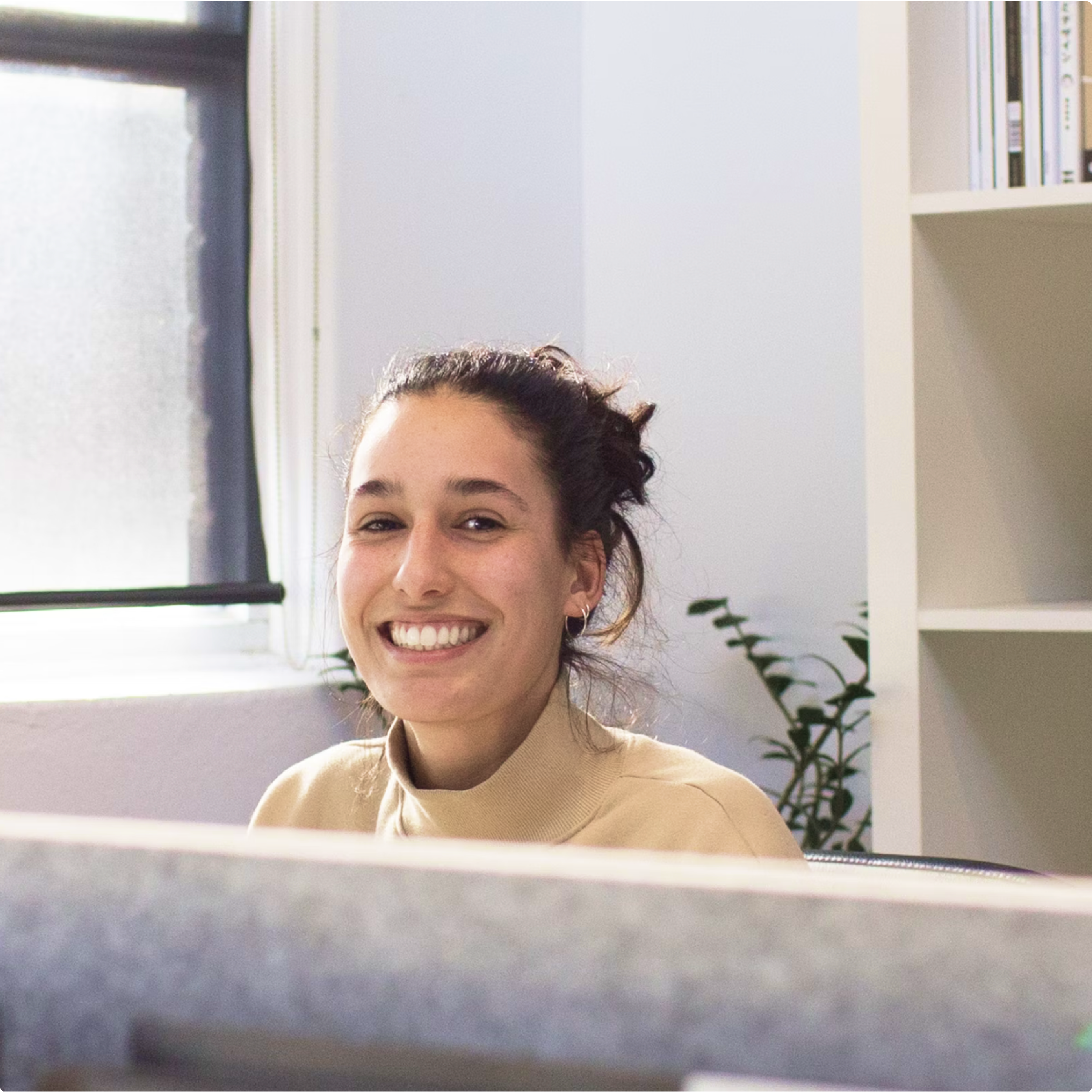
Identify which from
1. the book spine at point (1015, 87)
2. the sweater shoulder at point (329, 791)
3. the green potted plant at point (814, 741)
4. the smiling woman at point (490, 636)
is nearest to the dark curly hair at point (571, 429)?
the smiling woman at point (490, 636)

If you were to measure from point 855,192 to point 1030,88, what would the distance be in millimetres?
1372

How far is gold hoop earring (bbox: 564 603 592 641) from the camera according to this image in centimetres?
145

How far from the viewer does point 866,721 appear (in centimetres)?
276

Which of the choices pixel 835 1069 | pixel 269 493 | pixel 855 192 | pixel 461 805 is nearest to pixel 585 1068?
pixel 835 1069

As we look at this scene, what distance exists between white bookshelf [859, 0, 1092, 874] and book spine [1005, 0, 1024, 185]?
5 centimetres

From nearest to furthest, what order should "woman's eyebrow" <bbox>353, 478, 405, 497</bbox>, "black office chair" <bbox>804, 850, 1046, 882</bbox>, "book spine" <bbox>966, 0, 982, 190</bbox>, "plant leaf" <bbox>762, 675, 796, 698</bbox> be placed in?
"black office chair" <bbox>804, 850, 1046, 882</bbox>, "woman's eyebrow" <bbox>353, 478, 405, 497</bbox>, "book spine" <bbox>966, 0, 982, 190</bbox>, "plant leaf" <bbox>762, 675, 796, 698</bbox>

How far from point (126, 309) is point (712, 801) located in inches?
68.1

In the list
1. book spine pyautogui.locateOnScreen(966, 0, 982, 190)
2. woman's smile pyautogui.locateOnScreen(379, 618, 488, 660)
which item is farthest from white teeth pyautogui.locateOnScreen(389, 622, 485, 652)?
book spine pyautogui.locateOnScreen(966, 0, 982, 190)

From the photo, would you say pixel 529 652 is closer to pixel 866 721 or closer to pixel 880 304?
pixel 880 304

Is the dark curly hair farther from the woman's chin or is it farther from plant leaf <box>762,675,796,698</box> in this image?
plant leaf <box>762,675,796,698</box>

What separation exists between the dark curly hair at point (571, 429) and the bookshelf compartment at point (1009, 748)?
32 centimetres

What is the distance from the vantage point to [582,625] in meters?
1.48

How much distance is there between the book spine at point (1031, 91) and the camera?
1527mm

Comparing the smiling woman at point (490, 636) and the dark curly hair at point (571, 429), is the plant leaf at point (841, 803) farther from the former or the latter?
the smiling woman at point (490, 636)
